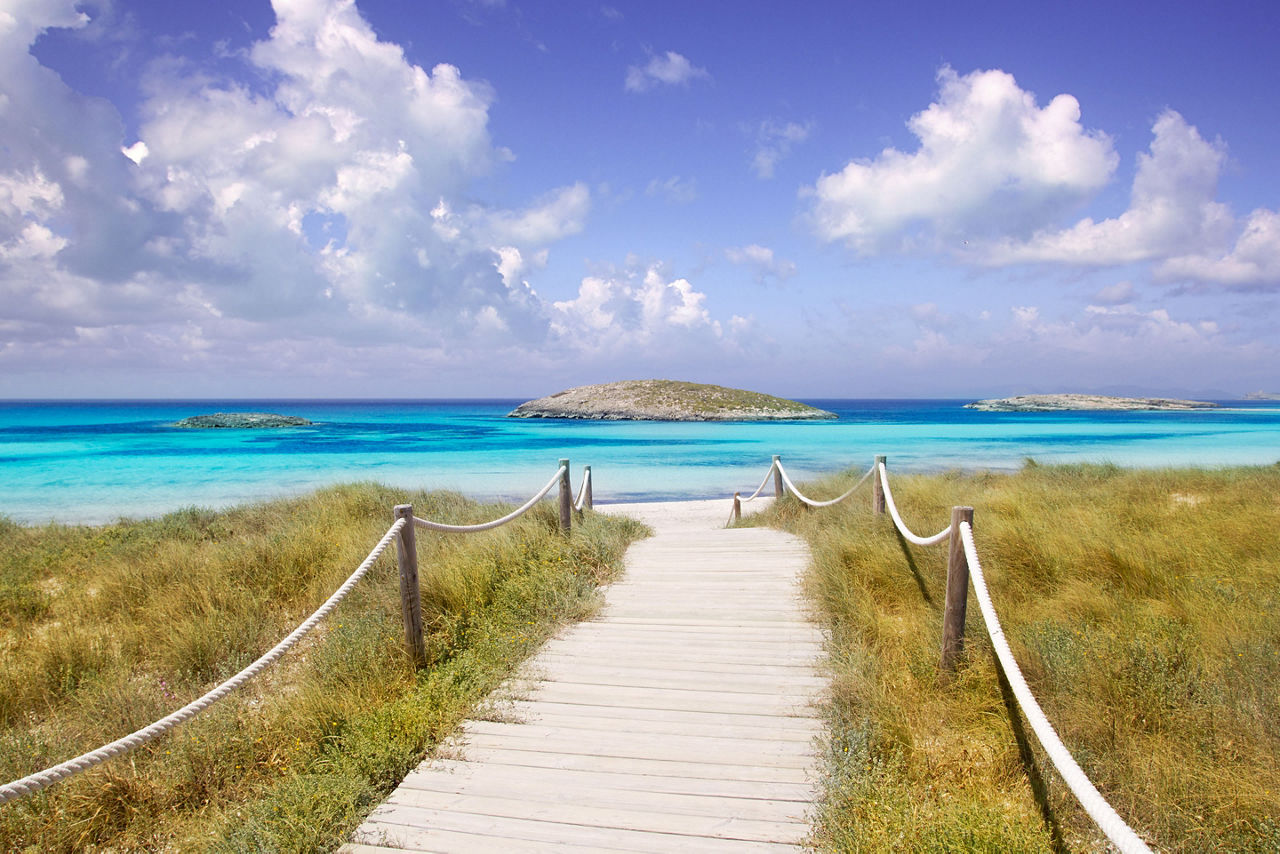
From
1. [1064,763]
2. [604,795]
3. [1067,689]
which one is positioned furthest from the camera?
[1067,689]

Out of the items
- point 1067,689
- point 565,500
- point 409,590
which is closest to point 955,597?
point 1067,689

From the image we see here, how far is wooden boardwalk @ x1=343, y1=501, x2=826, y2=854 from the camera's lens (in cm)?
288

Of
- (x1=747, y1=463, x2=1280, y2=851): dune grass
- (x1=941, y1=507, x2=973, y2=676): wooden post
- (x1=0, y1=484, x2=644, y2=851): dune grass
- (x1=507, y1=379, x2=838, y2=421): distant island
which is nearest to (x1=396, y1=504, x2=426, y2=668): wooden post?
(x1=0, y1=484, x2=644, y2=851): dune grass

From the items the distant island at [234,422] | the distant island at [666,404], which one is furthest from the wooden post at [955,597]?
the distant island at [234,422]

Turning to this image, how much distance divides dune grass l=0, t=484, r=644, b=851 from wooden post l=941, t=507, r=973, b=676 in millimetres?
2971

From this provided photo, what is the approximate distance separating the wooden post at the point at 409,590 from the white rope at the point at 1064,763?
12.0 ft

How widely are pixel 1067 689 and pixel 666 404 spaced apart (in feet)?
209

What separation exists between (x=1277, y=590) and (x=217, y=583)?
9.08m

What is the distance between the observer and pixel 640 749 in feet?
11.7

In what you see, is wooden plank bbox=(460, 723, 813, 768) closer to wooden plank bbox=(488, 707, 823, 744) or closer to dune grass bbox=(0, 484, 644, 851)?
wooden plank bbox=(488, 707, 823, 744)

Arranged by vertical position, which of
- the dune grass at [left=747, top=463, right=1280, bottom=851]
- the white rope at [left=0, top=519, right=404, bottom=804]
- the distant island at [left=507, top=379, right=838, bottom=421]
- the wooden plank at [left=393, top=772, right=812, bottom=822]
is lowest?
the wooden plank at [left=393, top=772, right=812, bottom=822]

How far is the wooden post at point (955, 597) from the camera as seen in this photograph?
3.97 meters

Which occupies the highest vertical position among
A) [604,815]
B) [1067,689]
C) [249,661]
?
[1067,689]

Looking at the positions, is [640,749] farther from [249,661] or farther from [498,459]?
[498,459]
